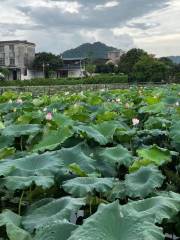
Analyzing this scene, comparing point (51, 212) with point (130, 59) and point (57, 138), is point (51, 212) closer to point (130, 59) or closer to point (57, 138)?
point (57, 138)

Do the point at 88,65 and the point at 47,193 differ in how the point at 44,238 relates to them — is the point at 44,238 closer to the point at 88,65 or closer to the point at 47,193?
the point at 47,193

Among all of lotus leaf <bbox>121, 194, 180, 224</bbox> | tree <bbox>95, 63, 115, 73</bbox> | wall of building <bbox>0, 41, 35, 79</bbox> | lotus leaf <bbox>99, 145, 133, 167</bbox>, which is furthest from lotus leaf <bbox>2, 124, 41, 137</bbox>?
wall of building <bbox>0, 41, 35, 79</bbox>

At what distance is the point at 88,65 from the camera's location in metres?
65.6

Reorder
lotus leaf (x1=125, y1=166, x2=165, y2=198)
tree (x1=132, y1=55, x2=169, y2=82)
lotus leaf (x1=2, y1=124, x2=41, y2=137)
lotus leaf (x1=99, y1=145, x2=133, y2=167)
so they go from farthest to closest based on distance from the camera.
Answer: tree (x1=132, y1=55, x2=169, y2=82) → lotus leaf (x1=2, y1=124, x2=41, y2=137) → lotus leaf (x1=99, y1=145, x2=133, y2=167) → lotus leaf (x1=125, y1=166, x2=165, y2=198)

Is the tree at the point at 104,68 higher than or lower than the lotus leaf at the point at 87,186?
lower

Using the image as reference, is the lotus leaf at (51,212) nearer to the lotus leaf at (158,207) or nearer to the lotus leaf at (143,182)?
the lotus leaf at (158,207)

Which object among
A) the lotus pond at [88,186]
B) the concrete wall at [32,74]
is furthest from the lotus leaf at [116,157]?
the concrete wall at [32,74]

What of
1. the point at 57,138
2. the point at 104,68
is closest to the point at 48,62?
the point at 104,68

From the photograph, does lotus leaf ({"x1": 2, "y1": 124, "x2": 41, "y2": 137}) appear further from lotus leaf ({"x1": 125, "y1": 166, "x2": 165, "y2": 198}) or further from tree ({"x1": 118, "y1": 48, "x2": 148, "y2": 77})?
tree ({"x1": 118, "y1": 48, "x2": 148, "y2": 77})

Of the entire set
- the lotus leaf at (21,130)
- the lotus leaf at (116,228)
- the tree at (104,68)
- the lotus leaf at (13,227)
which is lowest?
the tree at (104,68)

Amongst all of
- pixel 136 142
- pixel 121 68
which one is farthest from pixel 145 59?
pixel 136 142

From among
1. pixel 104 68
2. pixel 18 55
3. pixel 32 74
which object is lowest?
pixel 32 74

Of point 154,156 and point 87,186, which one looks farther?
point 154,156

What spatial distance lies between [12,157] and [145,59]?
52.0 meters
